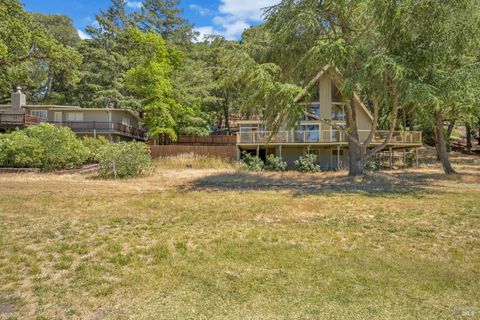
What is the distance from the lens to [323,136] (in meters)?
23.4

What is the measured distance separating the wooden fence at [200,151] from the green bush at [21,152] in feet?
32.8

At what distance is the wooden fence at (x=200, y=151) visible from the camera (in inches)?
1027

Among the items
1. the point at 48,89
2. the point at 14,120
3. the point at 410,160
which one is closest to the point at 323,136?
the point at 410,160

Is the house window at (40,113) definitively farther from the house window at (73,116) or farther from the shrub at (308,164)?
the shrub at (308,164)

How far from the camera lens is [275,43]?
639 inches

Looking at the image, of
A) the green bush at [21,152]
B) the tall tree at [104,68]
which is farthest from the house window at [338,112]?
the green bush at [21,152]

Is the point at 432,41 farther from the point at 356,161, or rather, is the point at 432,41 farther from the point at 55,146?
the point at 55,146

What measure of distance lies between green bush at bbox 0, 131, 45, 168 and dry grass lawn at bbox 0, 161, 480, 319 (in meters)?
9.37

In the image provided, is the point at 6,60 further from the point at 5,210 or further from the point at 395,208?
the point at 395,208

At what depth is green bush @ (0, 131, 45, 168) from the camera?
59.3 feet

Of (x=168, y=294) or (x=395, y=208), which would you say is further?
(x=395, y=208)

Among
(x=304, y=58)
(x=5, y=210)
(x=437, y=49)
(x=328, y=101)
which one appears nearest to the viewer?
(x=5, y=210)

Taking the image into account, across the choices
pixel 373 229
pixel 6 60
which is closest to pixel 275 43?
pixel 373 229

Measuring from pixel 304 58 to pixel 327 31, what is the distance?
2.98m
